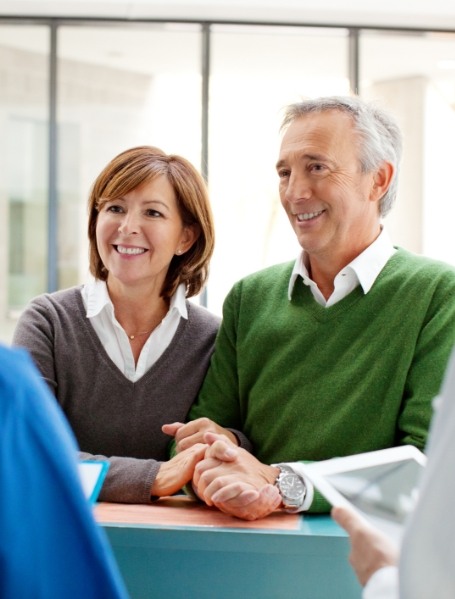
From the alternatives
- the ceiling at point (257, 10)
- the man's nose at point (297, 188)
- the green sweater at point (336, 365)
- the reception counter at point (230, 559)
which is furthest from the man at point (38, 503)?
the ceiling at point (257, 10)

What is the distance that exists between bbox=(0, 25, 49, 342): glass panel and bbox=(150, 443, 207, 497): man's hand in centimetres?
486

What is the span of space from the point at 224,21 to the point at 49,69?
134 centimetres

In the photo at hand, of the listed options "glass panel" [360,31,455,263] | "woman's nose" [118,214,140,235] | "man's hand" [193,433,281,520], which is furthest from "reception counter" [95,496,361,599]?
"glass panel" [360,31,455,263]

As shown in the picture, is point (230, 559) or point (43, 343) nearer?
point (230, 559)

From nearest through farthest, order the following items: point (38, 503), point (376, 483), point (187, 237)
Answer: point (38, 503), point (376, 483), point (187, 237)

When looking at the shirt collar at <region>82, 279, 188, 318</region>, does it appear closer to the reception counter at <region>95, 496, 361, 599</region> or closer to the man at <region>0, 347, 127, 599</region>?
the reception counter at <region>95, 496, 361, 599</region>

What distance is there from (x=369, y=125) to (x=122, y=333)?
2.58ft

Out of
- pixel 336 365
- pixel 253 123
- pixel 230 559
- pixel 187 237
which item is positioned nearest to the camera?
pixel 230 559

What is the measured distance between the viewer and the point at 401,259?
2049mm

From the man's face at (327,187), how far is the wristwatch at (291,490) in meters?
0.60

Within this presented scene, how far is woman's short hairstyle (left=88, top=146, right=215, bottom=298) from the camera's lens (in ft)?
7.10

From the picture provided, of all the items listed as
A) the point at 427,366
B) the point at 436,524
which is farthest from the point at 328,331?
the point at 436,524

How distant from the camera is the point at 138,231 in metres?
2.17

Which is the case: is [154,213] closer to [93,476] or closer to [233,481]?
[233,481]
